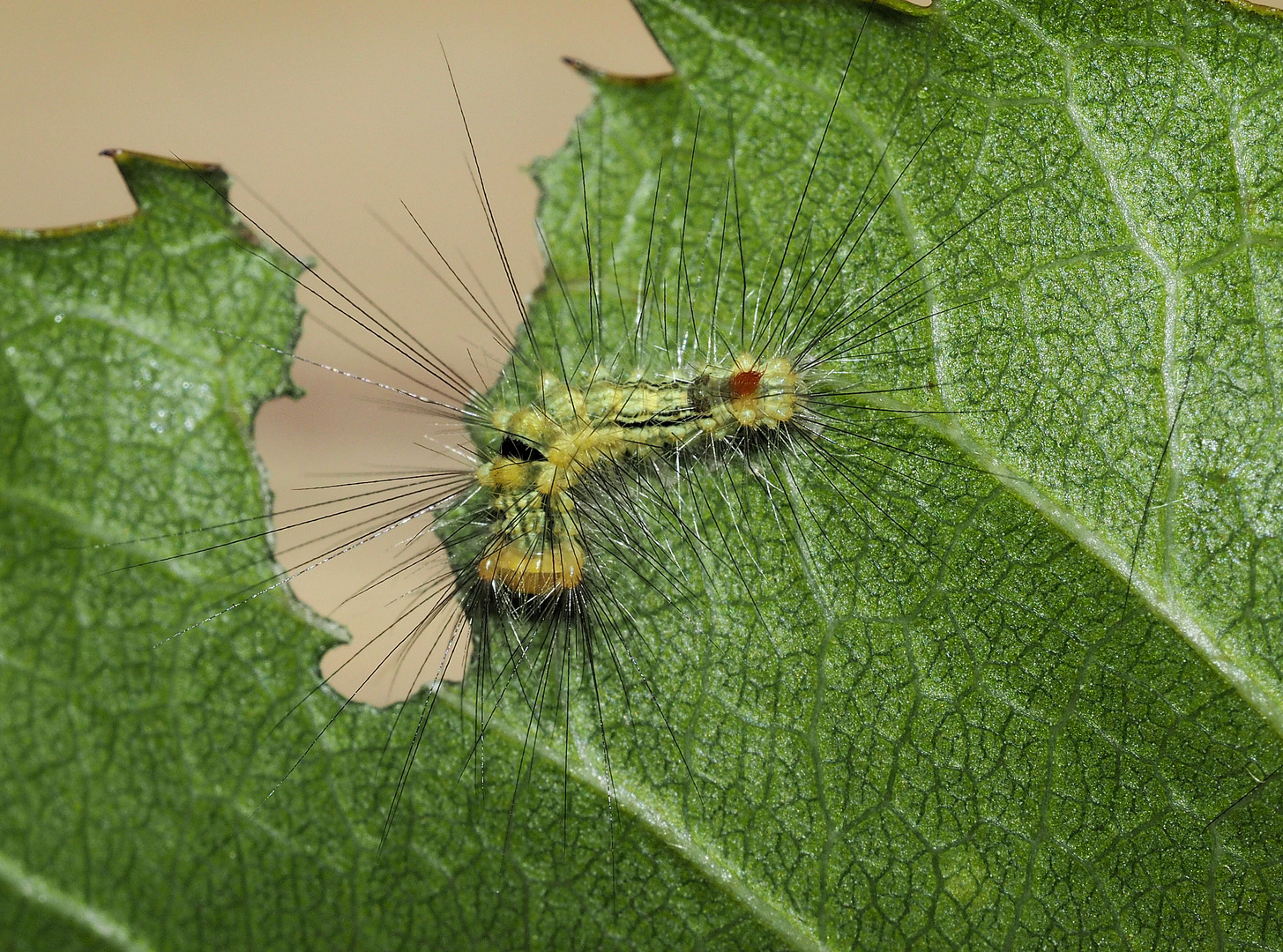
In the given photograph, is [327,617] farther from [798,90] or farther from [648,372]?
[798,90]

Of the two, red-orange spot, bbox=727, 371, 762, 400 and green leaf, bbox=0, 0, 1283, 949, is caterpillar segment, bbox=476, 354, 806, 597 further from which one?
green leaf, bbox=0, 0, 1283, 949

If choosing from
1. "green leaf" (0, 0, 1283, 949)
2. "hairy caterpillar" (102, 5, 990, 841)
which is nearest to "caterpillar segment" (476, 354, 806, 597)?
"hairy caterpillar" (102, 5, 990, 841)

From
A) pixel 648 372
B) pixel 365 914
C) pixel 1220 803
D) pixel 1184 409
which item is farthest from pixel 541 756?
pixel 1184 409

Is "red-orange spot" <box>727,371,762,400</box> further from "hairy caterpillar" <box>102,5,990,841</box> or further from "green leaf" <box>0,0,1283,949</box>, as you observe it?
"green leaf" <box>0,0,1283,949</box>

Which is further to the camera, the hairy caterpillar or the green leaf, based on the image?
the hairy caterpillar

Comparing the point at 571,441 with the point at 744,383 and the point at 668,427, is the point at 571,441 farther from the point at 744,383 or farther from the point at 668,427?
the point at 744,383

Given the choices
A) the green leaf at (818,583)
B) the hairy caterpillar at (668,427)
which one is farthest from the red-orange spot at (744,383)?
the green leaf at (818,583)
